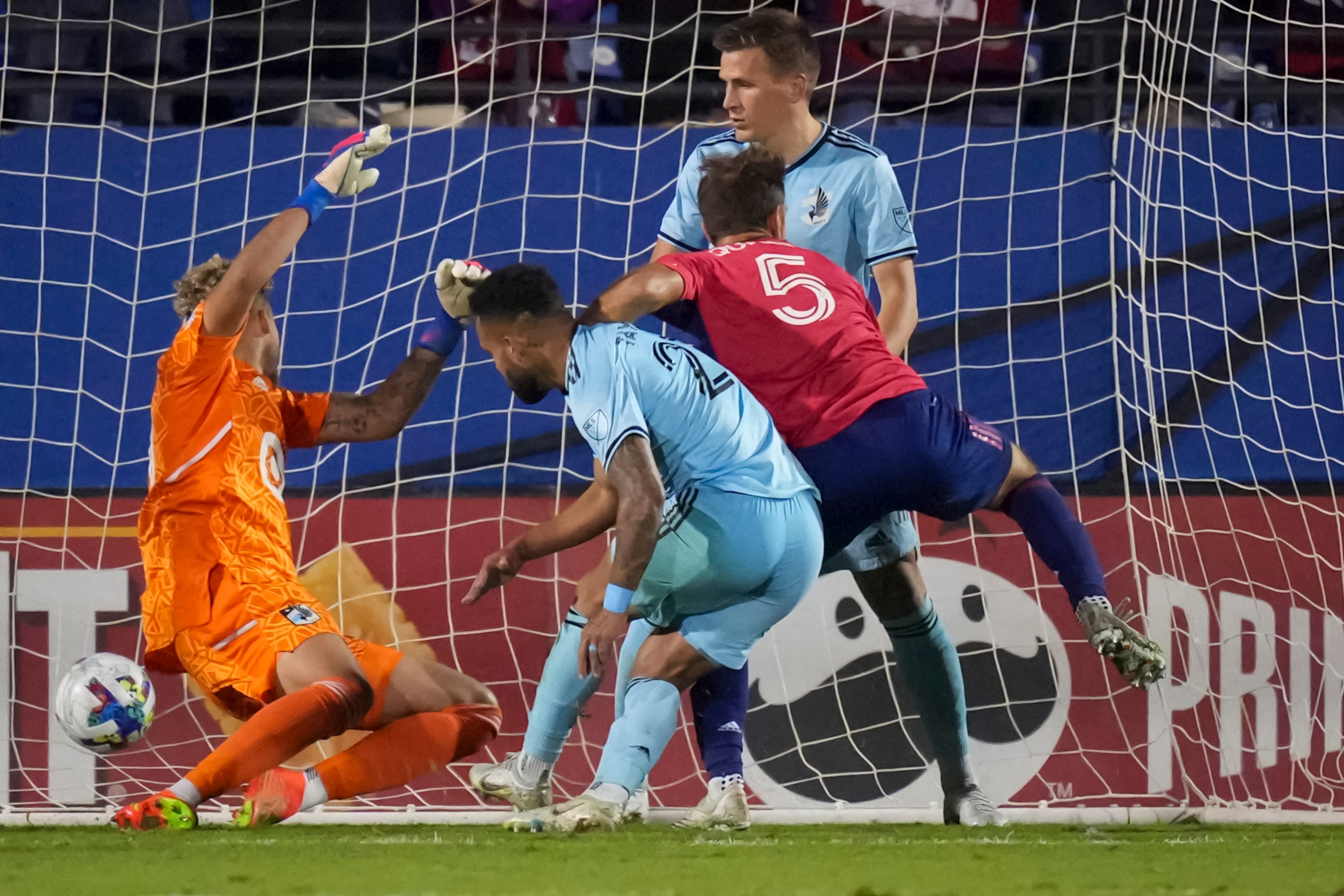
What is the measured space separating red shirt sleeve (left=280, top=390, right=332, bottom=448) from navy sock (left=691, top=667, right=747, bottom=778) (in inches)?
46.8

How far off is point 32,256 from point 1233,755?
4.51 metres

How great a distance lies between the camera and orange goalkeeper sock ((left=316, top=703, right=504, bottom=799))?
355 cm

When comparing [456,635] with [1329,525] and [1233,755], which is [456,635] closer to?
[1233,755]

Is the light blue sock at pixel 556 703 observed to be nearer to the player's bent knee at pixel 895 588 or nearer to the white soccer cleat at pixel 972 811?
the player's bent knee at pixel 895 588

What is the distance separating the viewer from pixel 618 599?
119 inches

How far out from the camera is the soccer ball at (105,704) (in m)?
3.53

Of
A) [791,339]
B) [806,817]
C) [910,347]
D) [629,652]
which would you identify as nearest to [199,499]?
[629,652]

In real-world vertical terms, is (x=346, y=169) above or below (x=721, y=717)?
above

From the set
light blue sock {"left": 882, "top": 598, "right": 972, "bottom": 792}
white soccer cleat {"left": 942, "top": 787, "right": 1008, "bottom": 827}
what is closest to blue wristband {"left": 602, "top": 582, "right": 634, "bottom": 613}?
light blue sock {"left": 882, "top": 598, "right": 972, "bottom": 792}

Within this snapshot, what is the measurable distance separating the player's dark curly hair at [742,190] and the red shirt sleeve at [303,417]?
1.16m

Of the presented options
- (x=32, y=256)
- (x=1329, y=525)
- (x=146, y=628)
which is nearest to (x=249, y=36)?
(x=32, y=256)

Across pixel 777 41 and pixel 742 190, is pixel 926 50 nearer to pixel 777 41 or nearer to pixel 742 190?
pixel 777 41

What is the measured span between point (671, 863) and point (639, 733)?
17.6 inches

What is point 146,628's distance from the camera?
3621 mm
